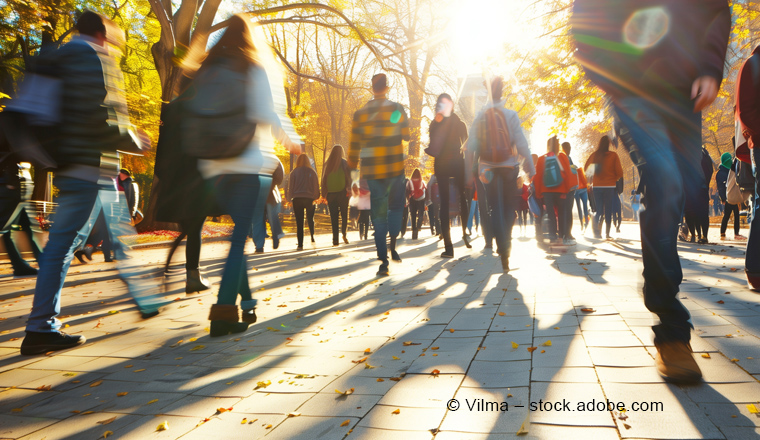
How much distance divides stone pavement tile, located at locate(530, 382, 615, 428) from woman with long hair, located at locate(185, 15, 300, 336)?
7.42 ft

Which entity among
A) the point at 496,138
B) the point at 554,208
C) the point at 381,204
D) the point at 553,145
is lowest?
the point at 554,208

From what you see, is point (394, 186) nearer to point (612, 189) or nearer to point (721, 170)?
point (612, 189)

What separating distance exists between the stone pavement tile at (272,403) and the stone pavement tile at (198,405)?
7cm

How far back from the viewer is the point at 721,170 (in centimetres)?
1198

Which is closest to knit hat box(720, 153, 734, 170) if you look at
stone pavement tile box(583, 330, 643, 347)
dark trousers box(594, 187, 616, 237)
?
dark trousers box(594, 187, 616, 237)

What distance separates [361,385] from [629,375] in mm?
1292

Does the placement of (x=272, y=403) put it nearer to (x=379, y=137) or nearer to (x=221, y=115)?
(x=221, y=115)

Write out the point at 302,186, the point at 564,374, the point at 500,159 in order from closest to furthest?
the point at 564,374
the point at 500,159
the point at 302,186

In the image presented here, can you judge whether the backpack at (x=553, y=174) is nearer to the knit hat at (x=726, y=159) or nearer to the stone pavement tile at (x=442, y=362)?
the knit hat at (x=726, y=159)

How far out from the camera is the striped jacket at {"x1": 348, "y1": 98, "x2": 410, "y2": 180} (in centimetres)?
651

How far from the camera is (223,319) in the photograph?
3693 millimetres

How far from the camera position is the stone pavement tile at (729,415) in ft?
6.19

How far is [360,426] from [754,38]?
15.7 meters

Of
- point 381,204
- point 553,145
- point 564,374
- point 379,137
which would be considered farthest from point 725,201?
point 564,374
